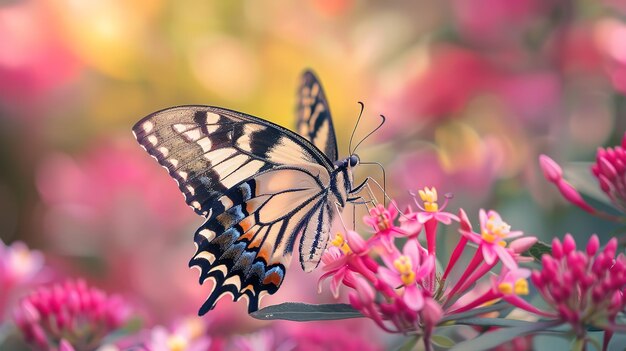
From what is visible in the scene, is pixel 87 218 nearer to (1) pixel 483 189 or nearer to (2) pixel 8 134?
(2) pixel 8 134

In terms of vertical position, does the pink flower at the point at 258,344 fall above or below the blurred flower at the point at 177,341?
below

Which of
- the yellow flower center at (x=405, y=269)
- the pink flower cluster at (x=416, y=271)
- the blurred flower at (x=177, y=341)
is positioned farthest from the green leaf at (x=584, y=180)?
the blurred flower at (x=177, y=341)

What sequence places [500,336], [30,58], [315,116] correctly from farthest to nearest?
1. [30,58]
2. [315,116]
3. [500,336]

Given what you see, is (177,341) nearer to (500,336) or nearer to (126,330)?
(126,330)

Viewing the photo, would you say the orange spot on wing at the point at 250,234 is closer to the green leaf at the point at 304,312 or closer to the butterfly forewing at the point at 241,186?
the butterfly forewing at the point at 241,186

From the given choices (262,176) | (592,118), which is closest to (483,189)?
(592,118)

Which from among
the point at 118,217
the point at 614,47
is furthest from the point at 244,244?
the point at 614,47
